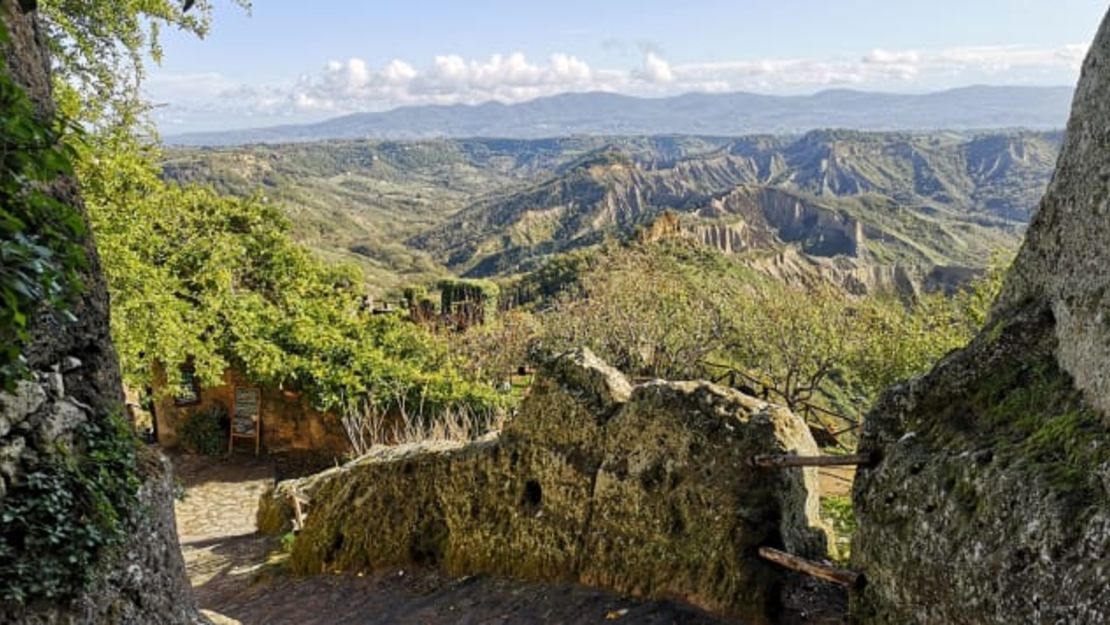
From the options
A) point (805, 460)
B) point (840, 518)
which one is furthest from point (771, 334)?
point (805, 460)

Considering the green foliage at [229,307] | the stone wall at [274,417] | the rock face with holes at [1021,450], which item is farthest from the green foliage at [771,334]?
the rock face with holes at [1021,450]

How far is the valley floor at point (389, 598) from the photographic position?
20.9ft

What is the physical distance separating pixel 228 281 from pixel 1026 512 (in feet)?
61.0

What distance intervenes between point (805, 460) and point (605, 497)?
84.1 inches

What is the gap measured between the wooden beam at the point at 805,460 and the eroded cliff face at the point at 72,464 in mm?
4171

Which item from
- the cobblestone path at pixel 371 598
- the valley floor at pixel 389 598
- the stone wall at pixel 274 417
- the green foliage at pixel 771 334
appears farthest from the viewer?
the green foliage at pixel 771 334

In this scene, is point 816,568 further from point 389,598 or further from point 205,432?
point 205,432

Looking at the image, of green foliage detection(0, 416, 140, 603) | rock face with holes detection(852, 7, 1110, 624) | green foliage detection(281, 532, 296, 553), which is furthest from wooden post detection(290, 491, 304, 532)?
rock face with holes detection(852, 7, 1110, 624)

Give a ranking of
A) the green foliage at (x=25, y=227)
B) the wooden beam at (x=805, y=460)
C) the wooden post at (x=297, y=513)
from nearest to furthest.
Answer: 1. the green foliage at (x=25, y=227)
2. the wooden beam at (x=805, y=460)
3. the wooden post at (x=297, y=513)

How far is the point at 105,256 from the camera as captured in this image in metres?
13.4

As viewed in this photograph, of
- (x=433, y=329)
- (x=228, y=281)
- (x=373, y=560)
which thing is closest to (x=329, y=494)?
(x=373, y=560)

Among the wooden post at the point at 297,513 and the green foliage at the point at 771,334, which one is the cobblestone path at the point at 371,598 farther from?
the green foliage at the point at 771,334

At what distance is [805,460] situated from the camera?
18.8 feet

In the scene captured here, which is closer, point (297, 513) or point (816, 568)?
point (816, 568)
